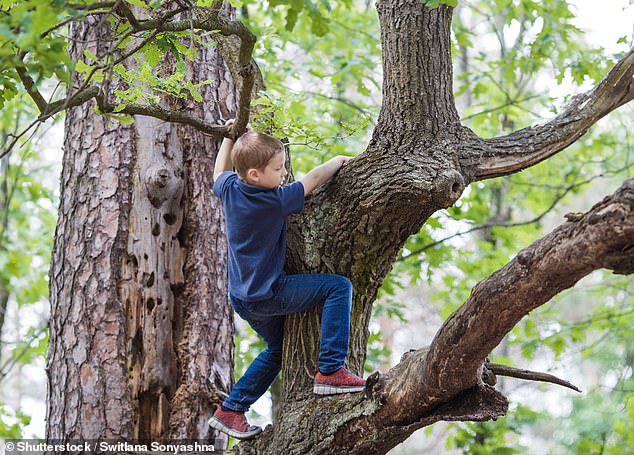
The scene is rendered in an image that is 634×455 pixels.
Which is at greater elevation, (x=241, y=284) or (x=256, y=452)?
(x=241, y=284)

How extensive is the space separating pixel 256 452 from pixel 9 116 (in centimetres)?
605

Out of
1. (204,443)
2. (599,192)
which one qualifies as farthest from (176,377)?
(599,192)

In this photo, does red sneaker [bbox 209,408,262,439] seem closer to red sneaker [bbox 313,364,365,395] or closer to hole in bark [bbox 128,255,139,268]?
red sneaker [bbox 313,364,365,395]

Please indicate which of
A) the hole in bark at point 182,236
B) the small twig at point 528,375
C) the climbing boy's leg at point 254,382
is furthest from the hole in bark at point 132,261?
the small twig at point 528,375

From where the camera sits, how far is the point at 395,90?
3553mm

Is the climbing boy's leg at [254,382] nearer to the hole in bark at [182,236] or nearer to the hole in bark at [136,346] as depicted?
the hole in bark at [136,346]

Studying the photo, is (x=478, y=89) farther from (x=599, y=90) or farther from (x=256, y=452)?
(x=256, y=452)

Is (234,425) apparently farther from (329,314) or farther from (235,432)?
(329,314)

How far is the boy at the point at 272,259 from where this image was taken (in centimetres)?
340

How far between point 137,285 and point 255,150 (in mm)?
1277

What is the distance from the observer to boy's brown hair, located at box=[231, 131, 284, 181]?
3.50 metres

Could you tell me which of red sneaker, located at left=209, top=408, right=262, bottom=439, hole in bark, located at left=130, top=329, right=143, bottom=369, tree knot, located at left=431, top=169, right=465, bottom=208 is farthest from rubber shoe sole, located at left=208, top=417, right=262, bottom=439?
tree knot, located at left=431, top=169, right=465, bottom=208

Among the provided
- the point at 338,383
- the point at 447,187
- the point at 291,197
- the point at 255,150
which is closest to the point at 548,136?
the point at 447,187

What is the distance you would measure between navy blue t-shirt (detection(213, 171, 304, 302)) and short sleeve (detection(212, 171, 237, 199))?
0.07 meters
